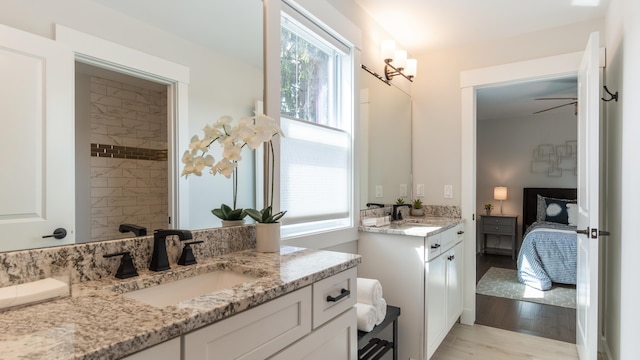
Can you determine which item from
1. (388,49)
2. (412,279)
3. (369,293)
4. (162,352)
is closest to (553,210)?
(388,49)

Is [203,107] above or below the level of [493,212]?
above

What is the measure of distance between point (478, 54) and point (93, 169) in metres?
3.12

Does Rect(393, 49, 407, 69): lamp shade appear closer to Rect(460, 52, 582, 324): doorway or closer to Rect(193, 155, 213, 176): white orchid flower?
Rect(460, 52, 582, 324): doorway

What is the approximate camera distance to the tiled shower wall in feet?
3.49

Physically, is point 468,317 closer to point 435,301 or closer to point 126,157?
point 435,301

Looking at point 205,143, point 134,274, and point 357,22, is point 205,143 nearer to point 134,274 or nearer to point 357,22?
point 134,274

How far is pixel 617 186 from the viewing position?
217cm

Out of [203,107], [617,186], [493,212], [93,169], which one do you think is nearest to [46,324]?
[93,169]

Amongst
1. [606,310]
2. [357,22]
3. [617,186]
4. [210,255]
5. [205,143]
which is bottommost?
[606,310]

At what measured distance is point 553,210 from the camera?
5.40m

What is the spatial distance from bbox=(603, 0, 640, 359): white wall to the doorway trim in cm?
193

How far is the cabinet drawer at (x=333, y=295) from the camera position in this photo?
3.75 feet

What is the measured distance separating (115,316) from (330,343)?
0.72 metres

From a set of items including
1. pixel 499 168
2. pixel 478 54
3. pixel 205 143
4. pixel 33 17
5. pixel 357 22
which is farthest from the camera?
pixel 499 168
